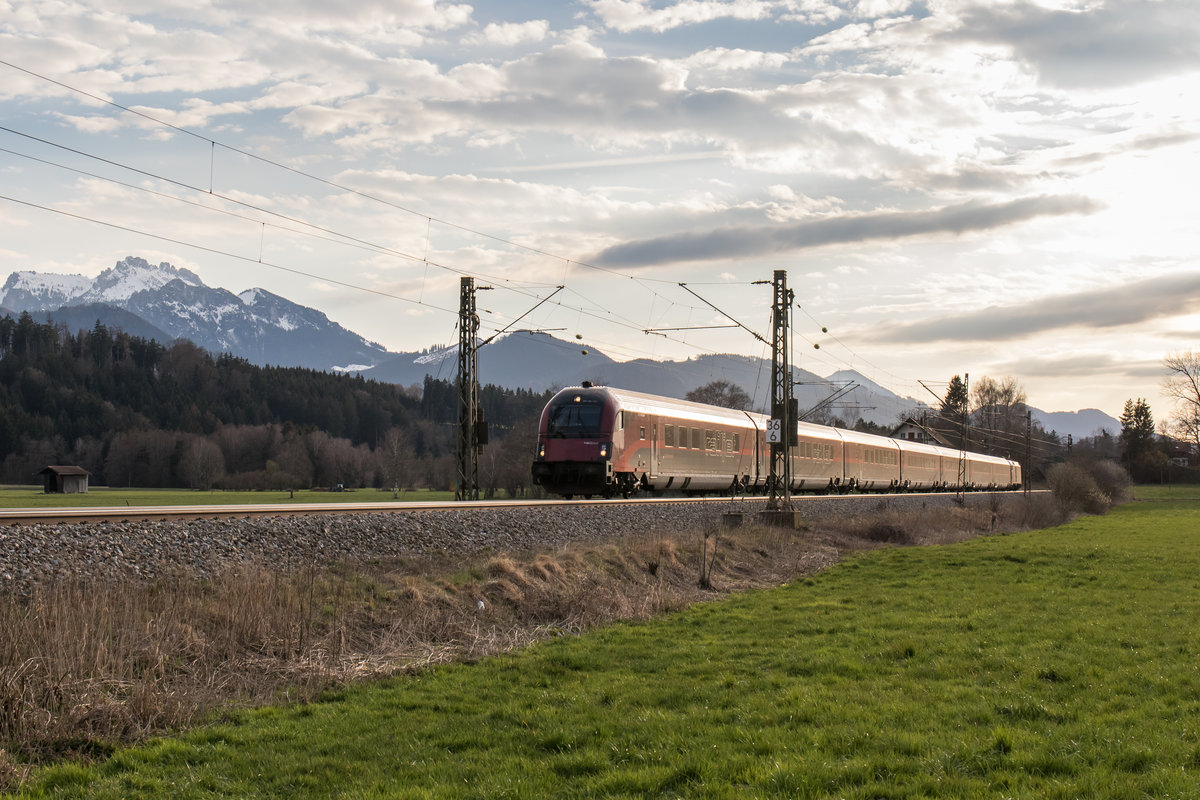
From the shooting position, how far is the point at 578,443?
32.2m

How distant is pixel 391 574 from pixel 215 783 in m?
10.1

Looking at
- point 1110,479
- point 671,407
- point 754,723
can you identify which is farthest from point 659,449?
point 1110,479

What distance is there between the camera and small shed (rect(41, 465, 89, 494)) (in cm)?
8638

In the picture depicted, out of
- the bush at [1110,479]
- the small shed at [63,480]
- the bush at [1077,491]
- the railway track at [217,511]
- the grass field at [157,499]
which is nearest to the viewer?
the railway track at [217,511]

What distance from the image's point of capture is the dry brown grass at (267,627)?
861 centimetres

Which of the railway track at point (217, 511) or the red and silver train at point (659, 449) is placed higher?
the red and silver train at point (659, 449)

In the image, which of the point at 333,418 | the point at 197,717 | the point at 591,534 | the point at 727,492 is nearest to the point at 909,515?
the point at 727,492

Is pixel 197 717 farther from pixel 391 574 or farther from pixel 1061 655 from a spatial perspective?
pixel 1061 655

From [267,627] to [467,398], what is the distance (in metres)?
23.8

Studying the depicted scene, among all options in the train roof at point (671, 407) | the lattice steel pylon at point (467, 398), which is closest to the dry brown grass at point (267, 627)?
the train roof at point (671, 407)

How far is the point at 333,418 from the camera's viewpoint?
538 feet

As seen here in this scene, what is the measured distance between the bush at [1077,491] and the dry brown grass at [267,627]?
47.8 m

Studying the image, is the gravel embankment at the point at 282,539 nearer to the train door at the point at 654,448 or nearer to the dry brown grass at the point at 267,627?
the dry brown grass at the point at 267,627

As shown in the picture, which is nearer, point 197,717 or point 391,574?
point 197,717
